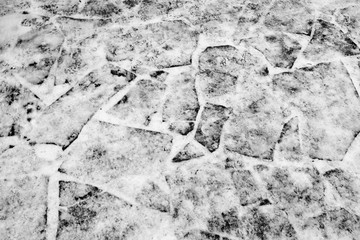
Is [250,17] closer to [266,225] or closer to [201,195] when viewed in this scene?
[201,195]

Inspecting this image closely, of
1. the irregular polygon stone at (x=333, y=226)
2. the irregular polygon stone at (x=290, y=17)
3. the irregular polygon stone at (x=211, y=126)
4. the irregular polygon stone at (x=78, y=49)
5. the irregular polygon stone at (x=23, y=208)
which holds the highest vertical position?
the irregular polygon stone at (x=290, y=17)

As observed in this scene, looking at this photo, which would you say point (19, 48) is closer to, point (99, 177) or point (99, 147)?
point (99, 147)

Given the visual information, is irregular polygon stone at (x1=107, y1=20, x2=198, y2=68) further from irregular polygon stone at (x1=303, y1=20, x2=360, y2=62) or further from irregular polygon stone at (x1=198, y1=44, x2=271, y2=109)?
irregular polygon stone at (x1=303, y1=20, x2=360, y2=62)

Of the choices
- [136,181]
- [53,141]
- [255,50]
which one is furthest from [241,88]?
[53,141]

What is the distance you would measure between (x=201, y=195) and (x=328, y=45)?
8.27 feet

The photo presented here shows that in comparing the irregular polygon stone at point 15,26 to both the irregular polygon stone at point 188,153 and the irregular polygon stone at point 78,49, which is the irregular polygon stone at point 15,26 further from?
the irregular polygon stone at point 188,153

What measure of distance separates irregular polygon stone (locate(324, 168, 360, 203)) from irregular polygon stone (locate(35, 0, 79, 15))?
3715mm

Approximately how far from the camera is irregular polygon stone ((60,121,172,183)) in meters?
3.09

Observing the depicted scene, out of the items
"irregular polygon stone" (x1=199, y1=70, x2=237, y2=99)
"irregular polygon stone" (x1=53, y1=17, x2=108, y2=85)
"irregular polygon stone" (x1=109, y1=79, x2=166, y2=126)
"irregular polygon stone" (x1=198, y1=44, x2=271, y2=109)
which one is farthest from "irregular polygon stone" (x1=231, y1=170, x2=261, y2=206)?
"irregular polygon stone" (x1=53, y1=17, x2=108, y2=85)

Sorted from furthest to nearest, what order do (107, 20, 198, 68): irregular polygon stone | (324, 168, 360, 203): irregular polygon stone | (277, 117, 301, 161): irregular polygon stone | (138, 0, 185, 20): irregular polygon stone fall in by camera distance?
1. (138, 0, 185, 20): irregular polygon stone
2. (107, 20, 198, 68): irregular polygon stone
3. (277, 117, 301, 161): irregular polygon stone
4. (324, 168, 360, 203): irregular polygon stone

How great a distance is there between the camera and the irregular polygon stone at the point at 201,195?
112 inches

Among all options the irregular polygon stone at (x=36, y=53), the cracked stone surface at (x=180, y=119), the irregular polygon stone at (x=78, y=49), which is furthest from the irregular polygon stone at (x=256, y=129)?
the irregular polygon stone at (x=36, y=53)

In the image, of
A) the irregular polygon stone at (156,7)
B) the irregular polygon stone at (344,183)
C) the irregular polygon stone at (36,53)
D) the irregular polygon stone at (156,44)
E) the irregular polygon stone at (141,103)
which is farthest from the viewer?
the irregular polygon stone at (156,7)

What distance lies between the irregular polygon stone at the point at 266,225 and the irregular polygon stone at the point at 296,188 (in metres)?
0.11
